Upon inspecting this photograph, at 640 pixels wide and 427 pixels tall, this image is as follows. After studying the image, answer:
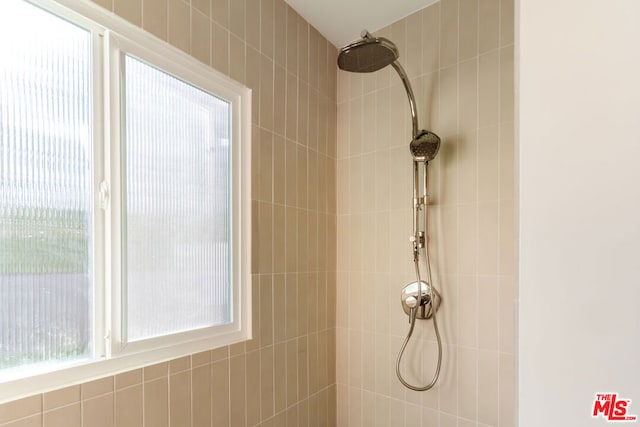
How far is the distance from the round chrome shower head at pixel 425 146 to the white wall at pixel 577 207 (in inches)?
41.0

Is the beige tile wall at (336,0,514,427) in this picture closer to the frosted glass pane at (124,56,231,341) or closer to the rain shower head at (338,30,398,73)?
the rain shower head at (338,30,398,73)

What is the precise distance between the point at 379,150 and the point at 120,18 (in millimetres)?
1303

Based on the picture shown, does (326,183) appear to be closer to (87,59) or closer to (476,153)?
(476,153)

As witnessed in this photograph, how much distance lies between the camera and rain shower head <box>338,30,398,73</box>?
1.35 meters

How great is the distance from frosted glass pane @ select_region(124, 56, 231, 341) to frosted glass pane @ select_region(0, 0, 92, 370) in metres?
0.13

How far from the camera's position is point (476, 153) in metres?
1.61

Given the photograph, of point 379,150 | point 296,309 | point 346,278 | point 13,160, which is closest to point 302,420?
point 296,309

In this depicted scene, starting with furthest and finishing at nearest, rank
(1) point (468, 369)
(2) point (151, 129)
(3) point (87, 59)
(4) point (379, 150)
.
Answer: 1. (4) point (379, 150)
2. (1) point (468, 369)
3. (2) point (151, 129)
4. (3) point (87, 59)

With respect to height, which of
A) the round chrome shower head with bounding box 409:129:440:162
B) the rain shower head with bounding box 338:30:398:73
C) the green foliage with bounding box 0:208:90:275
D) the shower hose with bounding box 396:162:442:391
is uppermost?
the rain shower head with bounding box 338:30:398:73
